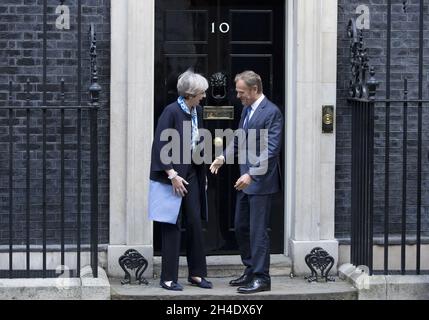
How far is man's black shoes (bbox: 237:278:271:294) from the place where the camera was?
27.1ft

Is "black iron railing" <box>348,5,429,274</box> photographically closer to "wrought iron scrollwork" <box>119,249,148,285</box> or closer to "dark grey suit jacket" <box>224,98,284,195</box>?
"dark grey suit jacket" <box>224,98,284,195</box>

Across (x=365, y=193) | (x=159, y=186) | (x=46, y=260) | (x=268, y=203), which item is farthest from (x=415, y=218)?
(x=46, y=260)

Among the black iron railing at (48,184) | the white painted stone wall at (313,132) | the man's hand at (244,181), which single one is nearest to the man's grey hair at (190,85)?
the man's hand at (244,181)

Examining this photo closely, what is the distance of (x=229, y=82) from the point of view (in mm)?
9203

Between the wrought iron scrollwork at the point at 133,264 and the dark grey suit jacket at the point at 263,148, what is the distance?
1.07 m

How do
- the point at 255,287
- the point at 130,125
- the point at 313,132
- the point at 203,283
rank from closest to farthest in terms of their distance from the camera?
the point at 255,287 → the point at 203,283 → the point at 130,125 → the point at 313,132

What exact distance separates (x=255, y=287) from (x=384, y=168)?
63.8 inches

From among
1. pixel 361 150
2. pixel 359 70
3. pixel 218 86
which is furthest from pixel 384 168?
pixel 218 86

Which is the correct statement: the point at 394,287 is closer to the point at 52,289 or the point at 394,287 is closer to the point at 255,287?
the point at 255,287

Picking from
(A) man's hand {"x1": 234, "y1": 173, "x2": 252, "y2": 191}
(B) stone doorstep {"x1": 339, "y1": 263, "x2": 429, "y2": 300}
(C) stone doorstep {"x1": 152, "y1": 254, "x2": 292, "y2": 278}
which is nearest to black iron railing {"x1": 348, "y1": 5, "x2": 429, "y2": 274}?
(B) stone doorstep {"x1": 339, "y1": 263, "x2": 429, "y2": 300}

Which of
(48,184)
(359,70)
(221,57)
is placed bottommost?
(48,184)

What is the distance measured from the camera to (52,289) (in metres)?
8.06

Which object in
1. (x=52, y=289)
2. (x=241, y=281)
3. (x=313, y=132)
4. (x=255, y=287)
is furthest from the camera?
(x=313, y=132)

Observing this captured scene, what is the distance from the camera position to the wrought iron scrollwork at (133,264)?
28.5 feet
